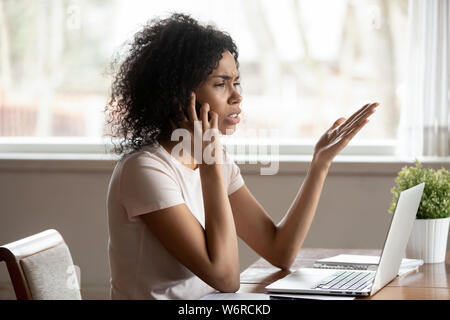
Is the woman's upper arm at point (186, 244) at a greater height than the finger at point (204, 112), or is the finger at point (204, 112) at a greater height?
the finger at point (204, 112)

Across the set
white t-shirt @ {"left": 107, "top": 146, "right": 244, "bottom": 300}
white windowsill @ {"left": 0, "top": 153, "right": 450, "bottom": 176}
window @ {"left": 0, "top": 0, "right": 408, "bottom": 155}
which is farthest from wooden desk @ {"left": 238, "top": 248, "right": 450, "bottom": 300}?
window @ {"left": 0, "top": 0, "right": 408, "bottom": 155}

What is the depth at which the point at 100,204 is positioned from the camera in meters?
3.33

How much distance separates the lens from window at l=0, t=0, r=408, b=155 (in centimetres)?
330

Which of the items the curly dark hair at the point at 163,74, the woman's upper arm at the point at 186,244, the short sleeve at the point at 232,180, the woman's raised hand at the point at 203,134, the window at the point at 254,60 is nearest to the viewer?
the woman's upper arm at the point at 186,244

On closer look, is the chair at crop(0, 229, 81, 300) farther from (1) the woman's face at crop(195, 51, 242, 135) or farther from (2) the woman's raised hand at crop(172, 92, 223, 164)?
(1) the woman's face at crop(195, 51, 242, 135)

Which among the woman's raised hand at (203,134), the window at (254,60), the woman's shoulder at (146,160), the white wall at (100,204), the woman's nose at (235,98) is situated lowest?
the white wall at (100,204)

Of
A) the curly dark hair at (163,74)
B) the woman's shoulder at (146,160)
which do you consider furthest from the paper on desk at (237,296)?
the curly dark hair at (163,74)

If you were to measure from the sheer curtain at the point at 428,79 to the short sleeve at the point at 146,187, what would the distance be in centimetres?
180

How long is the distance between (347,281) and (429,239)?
1.21ft

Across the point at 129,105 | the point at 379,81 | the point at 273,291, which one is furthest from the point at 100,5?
the point at 273,291

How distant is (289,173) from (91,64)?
122cm

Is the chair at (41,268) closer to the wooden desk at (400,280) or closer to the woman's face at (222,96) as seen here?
the wooden desk at (400,280)

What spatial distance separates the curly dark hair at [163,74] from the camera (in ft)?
5.58

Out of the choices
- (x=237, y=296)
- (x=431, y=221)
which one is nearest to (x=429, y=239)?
(x=431, y=221)
